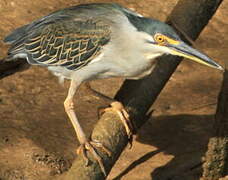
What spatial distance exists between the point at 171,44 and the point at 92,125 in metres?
2.29

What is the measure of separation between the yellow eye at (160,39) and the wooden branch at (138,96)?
22.1 inches

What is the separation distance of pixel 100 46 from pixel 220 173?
165cm

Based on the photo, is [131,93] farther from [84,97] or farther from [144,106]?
[84,97]

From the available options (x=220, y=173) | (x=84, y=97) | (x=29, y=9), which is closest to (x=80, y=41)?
(x=220, y=173)

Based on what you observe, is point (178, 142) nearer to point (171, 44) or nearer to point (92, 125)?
point (92, 125)

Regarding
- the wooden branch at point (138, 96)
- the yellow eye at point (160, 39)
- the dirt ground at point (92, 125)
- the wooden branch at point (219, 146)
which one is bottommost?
the dirt ground at point (92, 125)

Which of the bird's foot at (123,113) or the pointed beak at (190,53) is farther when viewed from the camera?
the bird's foot at (123,113)

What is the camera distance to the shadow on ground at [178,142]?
18.3 ft

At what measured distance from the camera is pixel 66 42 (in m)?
4.54

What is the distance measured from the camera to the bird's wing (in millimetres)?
4367

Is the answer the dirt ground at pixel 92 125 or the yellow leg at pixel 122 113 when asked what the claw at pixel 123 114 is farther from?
the dirt ground at pixel 92 125

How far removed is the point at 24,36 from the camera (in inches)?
190

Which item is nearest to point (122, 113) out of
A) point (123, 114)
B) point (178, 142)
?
point (123, 114)

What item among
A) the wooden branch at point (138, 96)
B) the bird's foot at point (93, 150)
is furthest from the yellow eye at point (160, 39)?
the bird's foot at point (93, 150)
